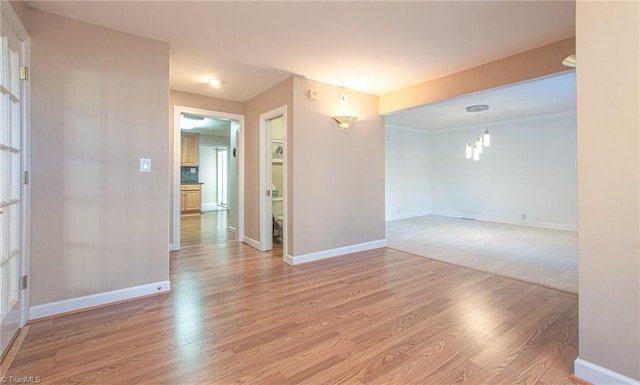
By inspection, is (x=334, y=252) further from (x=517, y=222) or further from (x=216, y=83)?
(x=517, y=222)

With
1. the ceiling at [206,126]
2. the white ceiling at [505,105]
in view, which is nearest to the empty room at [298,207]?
the white ceiling at [505,105]

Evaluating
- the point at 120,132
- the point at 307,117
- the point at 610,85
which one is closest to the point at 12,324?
the point at 120,132

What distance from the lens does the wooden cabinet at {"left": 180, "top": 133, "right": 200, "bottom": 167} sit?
8.20m

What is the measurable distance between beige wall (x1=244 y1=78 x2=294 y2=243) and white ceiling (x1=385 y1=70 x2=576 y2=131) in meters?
2.03

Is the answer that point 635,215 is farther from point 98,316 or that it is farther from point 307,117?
point 98,316

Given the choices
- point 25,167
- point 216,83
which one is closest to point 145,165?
point 25,167

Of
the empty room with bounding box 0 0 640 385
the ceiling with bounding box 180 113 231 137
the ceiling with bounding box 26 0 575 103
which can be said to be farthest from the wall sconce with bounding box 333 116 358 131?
the ceiling with bounding box 180 113 231 137

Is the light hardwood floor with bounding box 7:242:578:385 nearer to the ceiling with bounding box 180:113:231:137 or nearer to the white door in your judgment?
the white door

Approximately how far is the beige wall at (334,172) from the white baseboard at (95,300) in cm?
162

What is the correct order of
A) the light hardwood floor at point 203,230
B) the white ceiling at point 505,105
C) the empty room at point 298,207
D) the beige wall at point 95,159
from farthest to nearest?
the light hardwood floor at point 203,230 < the white ceiling at point 505,105 < the beige wall at point 95,159 < the empty room at point 298,207

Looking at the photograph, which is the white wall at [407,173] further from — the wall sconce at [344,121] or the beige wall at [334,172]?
the wall sconce at [344,121]

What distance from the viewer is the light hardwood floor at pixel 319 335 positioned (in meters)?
1.66

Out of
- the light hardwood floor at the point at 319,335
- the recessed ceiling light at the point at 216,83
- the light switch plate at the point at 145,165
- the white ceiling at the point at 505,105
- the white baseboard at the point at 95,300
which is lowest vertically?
the light hardwood floor at the point at 319,335

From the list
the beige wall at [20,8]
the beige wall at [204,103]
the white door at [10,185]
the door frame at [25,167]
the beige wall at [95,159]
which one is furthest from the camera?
the beige wall at [204,103]
